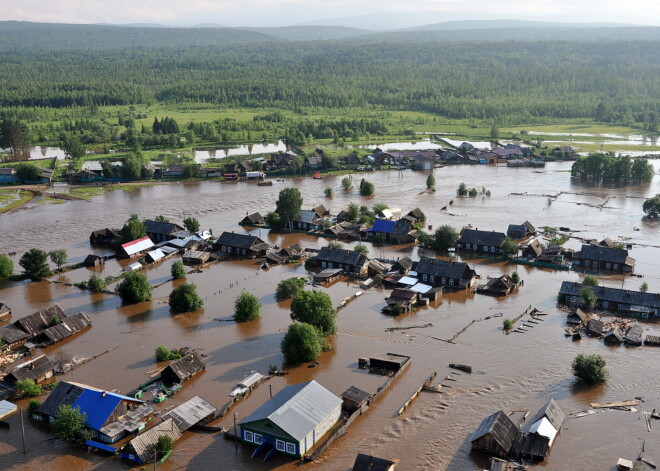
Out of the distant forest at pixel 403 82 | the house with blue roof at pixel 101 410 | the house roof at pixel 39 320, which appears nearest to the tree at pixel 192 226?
the house roof at pixel 39 320

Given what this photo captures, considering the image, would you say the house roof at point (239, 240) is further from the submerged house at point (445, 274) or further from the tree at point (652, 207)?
the tree at point (652, 207)

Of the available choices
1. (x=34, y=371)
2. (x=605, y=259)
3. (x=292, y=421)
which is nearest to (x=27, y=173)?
(x=34, y=371)

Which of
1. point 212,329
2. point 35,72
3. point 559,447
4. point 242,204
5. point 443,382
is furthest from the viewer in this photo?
point 35,72

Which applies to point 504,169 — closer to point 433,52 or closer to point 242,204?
point 242,204

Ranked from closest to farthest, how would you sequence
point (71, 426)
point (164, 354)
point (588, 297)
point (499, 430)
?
point (499, 430) < point (71, 426) < point (164, 354) < point (588, 297)

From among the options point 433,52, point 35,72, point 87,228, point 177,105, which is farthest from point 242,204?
point 433,52

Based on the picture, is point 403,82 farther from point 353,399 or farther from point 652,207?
point 353,399
